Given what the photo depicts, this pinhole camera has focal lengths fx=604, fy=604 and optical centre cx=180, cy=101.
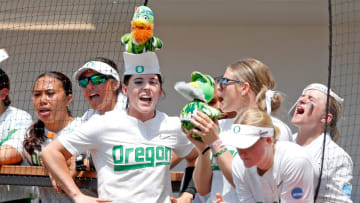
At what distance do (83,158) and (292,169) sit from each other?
1.46m

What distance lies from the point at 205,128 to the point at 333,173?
843mm

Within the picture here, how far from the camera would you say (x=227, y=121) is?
3.22 m

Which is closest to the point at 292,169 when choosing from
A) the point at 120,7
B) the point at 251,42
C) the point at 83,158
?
the point at 83,158

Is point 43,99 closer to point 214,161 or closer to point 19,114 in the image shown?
point 19,114

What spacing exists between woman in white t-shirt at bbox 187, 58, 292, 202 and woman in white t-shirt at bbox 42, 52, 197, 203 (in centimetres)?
21

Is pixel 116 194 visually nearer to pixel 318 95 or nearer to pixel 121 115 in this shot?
pixel 121 115

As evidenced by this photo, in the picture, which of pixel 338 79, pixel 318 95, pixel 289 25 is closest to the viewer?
pixel 318 95

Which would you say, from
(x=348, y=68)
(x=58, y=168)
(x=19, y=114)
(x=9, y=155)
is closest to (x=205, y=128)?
(x=58, y=168)

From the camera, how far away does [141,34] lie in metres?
3.13

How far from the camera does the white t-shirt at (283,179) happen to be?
8.84 ft

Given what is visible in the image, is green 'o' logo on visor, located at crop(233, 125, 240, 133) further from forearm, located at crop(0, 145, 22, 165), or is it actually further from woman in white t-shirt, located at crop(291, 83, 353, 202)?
forearm, located at crop(0, 145, 22, 165)

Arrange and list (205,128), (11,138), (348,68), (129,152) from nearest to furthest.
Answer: (205,128) < (129,152) < (11,138) < (348,68)

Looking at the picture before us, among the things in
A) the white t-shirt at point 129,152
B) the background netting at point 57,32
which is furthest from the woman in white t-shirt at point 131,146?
the background netting at point 57,32

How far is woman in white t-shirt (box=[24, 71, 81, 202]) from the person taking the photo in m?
3.71
